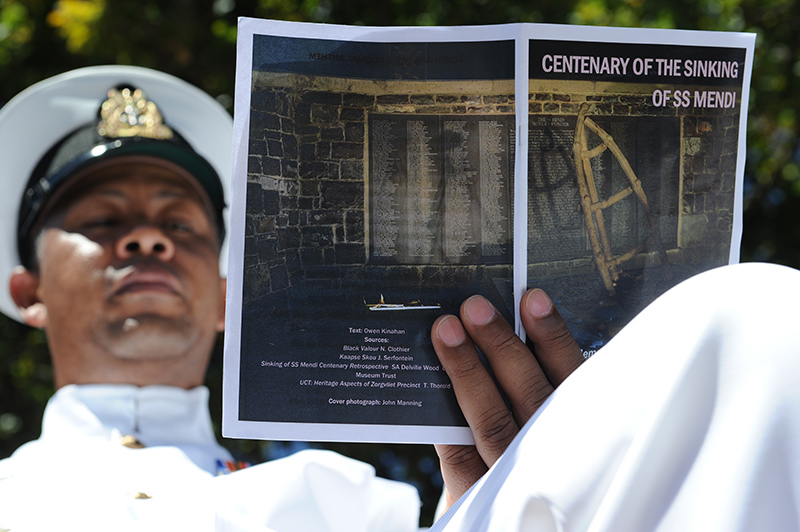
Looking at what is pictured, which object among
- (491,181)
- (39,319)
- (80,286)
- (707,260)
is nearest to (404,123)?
(491,181)

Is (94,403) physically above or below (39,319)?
below

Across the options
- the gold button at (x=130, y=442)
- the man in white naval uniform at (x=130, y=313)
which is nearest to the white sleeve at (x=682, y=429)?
the man in white naval uniform at (x=130, y=313)

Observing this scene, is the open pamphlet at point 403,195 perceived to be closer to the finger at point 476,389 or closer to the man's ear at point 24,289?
the finger at point 476,389

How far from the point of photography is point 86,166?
193 cm

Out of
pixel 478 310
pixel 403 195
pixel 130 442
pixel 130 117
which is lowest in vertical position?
pixel 130 442

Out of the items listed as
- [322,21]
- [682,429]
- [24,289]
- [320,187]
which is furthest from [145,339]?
[322,21]

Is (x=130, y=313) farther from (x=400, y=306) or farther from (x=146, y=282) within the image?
(x=400, y=306)

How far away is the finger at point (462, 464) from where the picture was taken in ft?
3.77

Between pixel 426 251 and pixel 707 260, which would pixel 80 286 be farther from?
pixel 707 260

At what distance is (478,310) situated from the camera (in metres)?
1.06

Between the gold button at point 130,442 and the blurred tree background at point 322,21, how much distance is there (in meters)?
1.58

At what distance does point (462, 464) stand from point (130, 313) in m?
1.00

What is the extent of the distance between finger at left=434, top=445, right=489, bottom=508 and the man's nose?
100 cm

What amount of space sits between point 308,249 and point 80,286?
0.98 m
